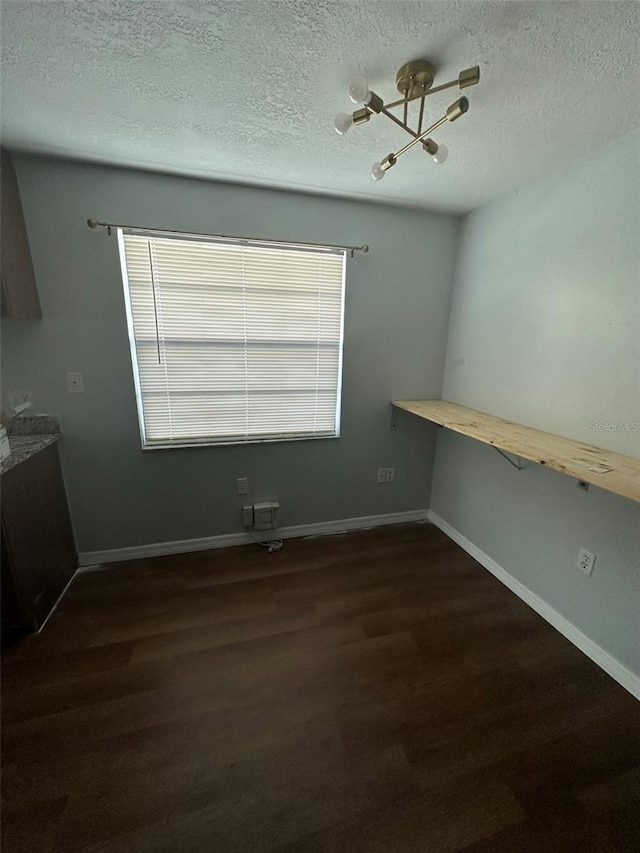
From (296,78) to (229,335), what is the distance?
4.08 ft

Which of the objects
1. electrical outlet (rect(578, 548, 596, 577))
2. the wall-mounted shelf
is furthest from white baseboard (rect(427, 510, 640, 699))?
the wall-mounted shelf

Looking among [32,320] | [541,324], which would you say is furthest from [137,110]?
[541,324]

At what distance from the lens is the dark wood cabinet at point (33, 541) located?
1.47m

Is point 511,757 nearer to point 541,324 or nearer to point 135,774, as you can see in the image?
point 135,774

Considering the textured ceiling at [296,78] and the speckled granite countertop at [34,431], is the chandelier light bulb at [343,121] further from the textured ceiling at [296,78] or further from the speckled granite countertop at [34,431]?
the speckled granite countertop at [34,431]

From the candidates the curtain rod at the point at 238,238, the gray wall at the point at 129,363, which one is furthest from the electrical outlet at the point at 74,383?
the curtain rod at the point at 238,238

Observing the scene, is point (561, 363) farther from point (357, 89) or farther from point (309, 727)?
point (309, 727)

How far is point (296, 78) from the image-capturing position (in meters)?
1.10

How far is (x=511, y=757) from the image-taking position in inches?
46.1

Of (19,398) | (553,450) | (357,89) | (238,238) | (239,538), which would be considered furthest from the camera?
(239,538)

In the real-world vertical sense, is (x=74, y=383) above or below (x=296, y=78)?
below

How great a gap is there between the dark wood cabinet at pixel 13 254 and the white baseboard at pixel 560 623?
10.1 ft

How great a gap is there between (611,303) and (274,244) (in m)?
1.79

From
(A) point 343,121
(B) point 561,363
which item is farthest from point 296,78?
(B) point 561,363
